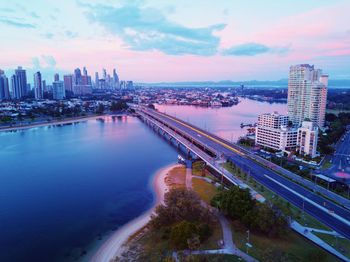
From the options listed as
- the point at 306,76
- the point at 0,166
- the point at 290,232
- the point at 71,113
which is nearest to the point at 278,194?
the point at 290,232

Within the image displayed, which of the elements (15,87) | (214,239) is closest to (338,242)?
(214,239)

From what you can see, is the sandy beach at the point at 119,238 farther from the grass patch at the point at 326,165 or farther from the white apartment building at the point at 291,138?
the white apartment building at the point at 291,138

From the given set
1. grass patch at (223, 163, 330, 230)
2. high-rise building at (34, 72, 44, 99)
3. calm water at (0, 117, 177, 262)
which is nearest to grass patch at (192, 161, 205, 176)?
calm water at (0, 117, 177, 262)

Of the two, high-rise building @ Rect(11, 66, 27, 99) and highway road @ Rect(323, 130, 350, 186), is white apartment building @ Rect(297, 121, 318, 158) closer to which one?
highway road @ Rect(323, 130, 350, 186)

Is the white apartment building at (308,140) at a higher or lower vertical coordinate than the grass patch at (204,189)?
higher

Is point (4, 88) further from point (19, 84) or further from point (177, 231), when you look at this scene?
point (177, 231)

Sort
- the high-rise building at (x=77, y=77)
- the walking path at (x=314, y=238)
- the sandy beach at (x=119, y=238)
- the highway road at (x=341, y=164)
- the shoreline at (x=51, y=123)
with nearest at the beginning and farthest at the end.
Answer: the walking path at (x=314, y=238) → the sandy beach at (x=119, y=238) → the highway road at (x=341, y=164) → the shoreline at (x=51, y=123) → the high-rise building at (x=77, y=77)

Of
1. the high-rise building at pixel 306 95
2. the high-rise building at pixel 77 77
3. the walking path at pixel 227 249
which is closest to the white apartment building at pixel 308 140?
the high-rise building at pixel 306 95
